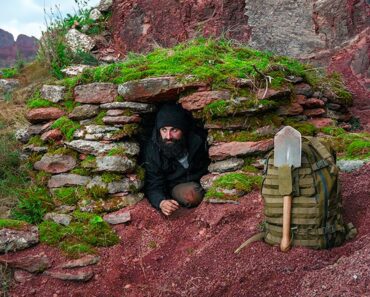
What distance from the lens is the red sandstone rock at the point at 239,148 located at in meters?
4.82

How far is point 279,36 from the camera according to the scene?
769 centimetres

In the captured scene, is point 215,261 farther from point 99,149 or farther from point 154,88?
point 154,88

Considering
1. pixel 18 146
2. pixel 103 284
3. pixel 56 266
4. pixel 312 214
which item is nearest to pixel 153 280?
pixel 103 284

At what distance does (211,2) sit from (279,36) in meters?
1.40

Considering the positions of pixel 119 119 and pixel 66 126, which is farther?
pixel 66 126

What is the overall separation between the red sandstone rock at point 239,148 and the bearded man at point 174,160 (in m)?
0.45

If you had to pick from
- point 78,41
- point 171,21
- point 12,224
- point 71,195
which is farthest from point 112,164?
point 171,21

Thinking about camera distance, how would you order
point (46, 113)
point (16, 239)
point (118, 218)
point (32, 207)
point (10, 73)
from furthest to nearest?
point (10, 73) < point (46, 113) < point (32, 207) < point (118, 218) < point (16, 239)

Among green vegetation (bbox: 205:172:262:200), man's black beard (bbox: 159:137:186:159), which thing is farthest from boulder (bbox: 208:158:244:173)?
man's black beard (bbox: 159:137:186:159)

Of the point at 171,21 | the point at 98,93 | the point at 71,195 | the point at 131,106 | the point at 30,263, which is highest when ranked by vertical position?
the point at 171,21

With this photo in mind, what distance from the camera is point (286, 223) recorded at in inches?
131

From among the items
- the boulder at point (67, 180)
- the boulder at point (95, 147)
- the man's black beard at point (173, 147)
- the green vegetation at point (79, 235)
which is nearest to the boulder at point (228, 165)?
the man's black beard at point (173, 147)

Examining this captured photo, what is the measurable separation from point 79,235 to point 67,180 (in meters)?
0.79

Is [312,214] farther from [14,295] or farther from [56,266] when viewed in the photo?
[14,295]
